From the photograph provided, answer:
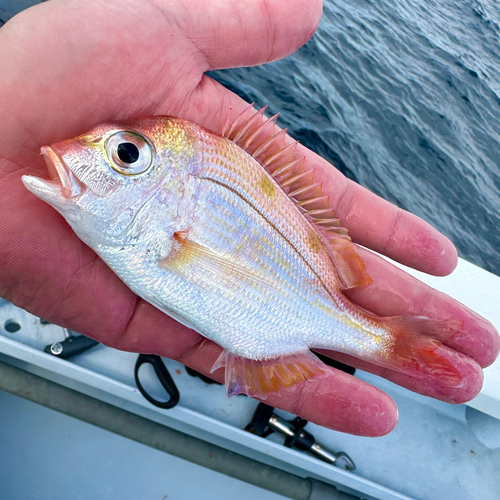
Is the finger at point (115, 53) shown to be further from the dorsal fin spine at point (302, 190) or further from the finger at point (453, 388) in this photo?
the finger at point (453, 388)

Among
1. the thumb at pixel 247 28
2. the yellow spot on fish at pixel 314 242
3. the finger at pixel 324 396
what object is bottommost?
the finger at pixel 324 396

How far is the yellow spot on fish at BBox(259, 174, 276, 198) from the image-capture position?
7.69 feet

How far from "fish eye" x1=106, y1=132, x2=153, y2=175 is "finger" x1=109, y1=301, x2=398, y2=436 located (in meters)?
1.11

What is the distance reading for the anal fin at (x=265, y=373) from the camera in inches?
95.4

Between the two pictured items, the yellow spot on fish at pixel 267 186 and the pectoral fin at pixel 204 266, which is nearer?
the pectoral fin at pixel 204 266

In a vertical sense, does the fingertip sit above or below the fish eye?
below

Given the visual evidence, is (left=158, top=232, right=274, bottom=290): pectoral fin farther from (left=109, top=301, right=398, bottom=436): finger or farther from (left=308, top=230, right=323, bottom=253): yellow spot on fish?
(left=109, top=301, right=398, bottom=436): finger

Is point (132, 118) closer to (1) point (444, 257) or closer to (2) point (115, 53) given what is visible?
(2) point (115, 53)

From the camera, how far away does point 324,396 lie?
8.75 ft

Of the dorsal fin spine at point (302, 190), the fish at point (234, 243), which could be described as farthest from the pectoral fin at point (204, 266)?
the dorsal fin spine at point (302, 190)

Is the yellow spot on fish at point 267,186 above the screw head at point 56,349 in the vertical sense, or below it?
above

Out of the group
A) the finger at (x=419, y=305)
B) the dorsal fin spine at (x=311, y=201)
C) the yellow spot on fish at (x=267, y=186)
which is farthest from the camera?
the finger at (x=419, y=305)

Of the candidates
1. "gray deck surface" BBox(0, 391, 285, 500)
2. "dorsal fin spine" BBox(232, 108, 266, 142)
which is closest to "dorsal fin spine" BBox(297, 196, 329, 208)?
"dorsal fin spine" BBox(232, 108, 266, 142)

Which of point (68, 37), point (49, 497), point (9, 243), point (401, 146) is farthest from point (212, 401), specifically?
point (401, 146)
